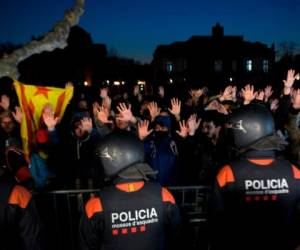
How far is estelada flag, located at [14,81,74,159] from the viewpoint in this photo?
6730 millimetres

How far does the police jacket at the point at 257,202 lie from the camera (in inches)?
132

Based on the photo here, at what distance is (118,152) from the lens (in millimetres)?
3098

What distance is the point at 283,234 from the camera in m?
3.46

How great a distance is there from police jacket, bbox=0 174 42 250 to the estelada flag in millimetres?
3333

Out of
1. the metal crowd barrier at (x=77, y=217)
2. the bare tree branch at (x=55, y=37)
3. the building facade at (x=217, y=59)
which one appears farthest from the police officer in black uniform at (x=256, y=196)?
the building facade at (x=217, y=59)

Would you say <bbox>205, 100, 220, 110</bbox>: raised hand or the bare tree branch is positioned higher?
the bare tree branch

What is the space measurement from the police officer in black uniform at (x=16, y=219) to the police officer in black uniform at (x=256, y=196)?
184 cm

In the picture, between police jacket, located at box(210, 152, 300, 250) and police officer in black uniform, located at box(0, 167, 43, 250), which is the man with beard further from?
police officer in black uniform, located at box(0, 167, 43, 250)

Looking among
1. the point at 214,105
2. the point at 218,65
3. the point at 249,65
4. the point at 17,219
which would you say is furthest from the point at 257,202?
the point at 249,65

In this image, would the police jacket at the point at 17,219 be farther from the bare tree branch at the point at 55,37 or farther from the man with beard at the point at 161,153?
the bare tree branch at the point at 55,37

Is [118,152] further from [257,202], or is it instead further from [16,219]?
[257,202]

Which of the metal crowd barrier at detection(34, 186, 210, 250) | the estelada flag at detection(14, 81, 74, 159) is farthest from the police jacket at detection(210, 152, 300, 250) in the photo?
the estelada flag at detection(14, 81, 74, 159)

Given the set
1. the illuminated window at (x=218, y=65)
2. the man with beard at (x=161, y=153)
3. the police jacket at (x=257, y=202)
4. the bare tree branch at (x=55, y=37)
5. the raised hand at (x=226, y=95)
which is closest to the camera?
the police jacket at (x=257, y=202)

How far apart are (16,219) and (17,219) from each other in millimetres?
13
